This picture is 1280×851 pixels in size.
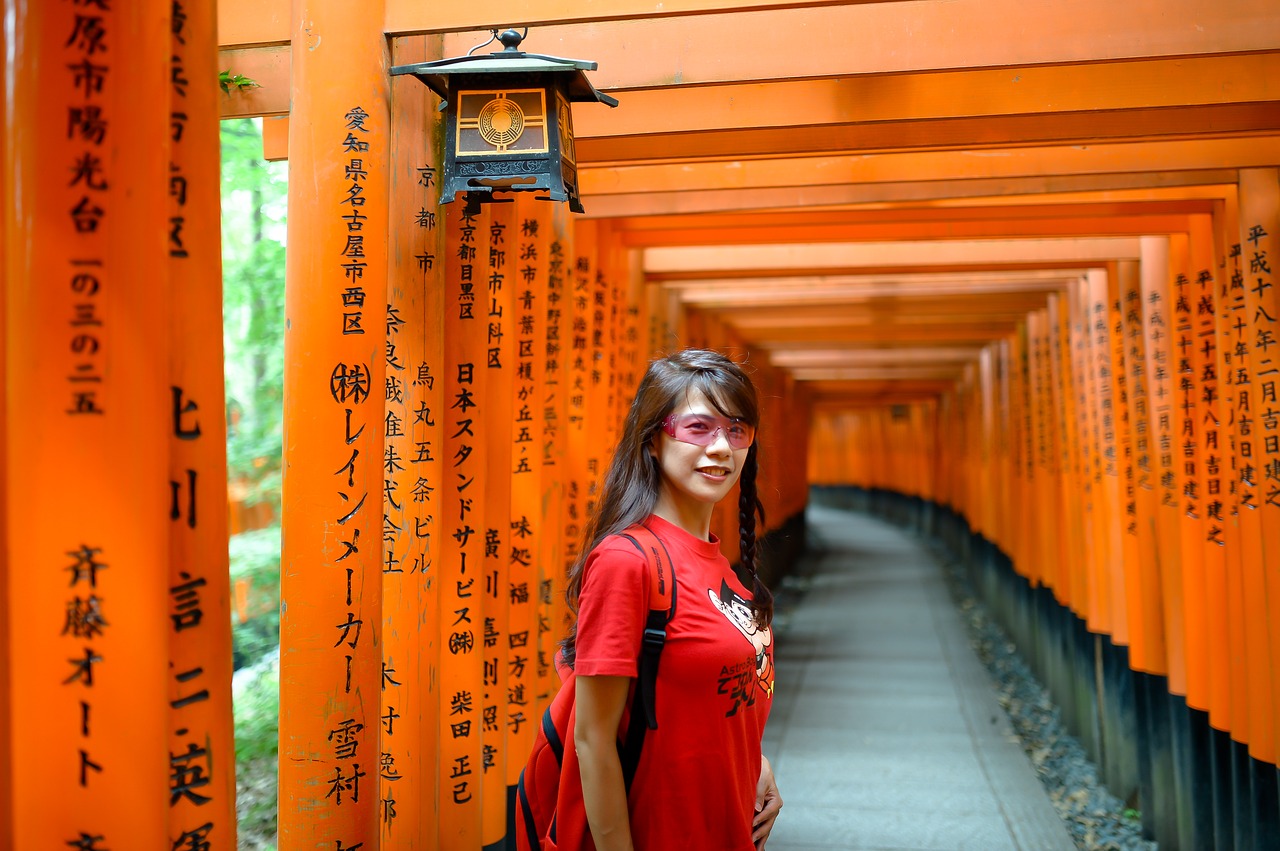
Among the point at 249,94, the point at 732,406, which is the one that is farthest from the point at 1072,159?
the point at 249,94

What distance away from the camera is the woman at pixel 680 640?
1.91m

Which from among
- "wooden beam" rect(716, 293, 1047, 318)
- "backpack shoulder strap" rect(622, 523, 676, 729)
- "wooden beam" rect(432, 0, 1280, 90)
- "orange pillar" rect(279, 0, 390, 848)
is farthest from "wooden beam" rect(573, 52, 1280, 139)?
"wooden beam" rect(716, 293, 1047, 318)

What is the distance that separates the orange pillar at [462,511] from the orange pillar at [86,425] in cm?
164

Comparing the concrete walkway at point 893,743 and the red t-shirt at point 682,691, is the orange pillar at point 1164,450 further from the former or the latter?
the red t-shirt at point 682,691

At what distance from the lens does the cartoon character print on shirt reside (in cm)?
202

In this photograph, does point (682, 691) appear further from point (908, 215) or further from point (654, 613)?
point (908, 215)

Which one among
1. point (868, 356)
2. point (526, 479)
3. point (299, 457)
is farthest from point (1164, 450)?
point (868, 356)

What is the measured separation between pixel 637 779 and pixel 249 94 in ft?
9.70

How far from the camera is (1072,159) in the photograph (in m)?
4.73

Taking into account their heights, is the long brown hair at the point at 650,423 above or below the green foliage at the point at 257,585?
above

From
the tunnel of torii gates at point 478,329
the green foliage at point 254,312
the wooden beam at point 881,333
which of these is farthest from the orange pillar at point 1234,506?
the wooden beam at point 881,333

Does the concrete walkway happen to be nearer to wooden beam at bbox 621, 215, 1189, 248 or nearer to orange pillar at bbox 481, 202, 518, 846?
orange pillar at bbox 481, 202, 518, 846

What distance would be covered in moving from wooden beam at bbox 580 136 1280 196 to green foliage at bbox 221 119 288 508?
3.26m

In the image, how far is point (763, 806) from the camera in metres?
2.22
